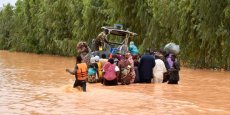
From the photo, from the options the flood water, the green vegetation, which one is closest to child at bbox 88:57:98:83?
the flood water

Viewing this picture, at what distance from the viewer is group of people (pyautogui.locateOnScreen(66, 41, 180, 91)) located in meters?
18.0

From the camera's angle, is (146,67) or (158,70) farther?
(158,70)

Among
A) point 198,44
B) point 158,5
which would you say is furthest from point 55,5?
point 198,44

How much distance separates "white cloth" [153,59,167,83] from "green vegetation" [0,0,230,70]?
1102cm

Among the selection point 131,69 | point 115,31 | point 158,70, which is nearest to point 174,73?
point 158,70

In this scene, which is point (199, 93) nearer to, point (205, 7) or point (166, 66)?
point (166, 66)

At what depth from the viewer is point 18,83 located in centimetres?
1902

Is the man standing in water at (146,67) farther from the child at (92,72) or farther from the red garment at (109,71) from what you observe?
the child at (92,72)

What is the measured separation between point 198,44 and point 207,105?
1970 centimetres

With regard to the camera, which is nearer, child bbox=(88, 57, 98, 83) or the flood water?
the flood water

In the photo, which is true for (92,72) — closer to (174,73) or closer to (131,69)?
(131,69)

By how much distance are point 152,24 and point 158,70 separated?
1858 cm

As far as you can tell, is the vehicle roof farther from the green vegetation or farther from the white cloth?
the green vegetation

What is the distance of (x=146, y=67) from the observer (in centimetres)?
1859
